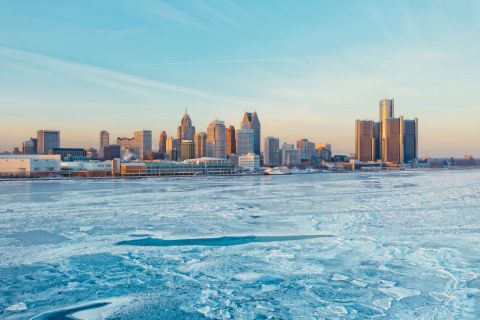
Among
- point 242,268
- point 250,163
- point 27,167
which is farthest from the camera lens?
point 250,163

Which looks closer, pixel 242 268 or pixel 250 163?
pixel 242 268

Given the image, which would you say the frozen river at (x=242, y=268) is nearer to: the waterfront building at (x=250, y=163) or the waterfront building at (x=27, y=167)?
the waterfront building at (x=27, y=167)

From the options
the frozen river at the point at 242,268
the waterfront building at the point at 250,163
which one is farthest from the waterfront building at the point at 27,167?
the frozen river at the point at 242,268

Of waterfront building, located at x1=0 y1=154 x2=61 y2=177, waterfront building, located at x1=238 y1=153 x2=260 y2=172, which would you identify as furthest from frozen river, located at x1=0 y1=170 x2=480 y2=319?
waterfront building, located at x1=238 y1=153 x2=260 y2=172

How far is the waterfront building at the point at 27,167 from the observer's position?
7712 centimetres

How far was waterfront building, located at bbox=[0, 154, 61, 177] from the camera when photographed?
7712 centimetres

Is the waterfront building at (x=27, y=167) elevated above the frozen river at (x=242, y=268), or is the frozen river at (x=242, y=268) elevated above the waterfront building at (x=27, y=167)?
the waterfront building at (x=27, y=167)

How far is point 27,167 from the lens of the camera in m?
78.4

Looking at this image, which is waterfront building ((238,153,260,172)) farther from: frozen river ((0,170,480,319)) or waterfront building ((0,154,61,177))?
frozen river ((0,170,480,319))

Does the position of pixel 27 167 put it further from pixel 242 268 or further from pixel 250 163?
pixel 242 268

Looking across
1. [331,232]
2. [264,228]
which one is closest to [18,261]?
[264,228]

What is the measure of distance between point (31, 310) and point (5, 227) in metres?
9.83

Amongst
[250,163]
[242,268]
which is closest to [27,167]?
[250,163]

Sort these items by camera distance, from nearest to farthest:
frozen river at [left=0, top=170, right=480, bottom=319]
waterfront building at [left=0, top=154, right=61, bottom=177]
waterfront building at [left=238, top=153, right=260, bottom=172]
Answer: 1. frozen river at [left=0, top=170, right=480, bottom=319]
2. waterfront building at [left=0, top=154, right=61, bottom=177]
3. waterfront building at [left=238, top=153, right=260, bottom=172]
